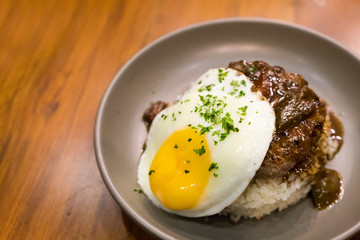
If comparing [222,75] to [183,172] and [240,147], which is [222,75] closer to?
[240,147]

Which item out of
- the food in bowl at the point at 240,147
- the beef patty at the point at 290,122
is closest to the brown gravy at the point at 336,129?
the food in bowl at the point at 240,147

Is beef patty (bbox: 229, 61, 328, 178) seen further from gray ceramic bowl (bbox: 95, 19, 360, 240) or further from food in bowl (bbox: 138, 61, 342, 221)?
gray ceramic bowl (bbox: 95, 19, 360, 240)

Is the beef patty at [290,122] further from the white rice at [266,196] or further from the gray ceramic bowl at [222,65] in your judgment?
the gray ceramic bowl at [222,65]

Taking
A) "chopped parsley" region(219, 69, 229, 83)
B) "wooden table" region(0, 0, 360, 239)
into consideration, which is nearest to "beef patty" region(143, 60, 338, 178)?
"chopped parsley" region(219, 69, 229, 83)

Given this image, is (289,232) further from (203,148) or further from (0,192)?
(0,192)

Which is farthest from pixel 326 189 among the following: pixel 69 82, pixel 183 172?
pixel 69 82

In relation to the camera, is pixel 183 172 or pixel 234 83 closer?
pixel 183 172

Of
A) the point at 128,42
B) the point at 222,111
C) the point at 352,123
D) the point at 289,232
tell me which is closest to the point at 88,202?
the point at 222,111
